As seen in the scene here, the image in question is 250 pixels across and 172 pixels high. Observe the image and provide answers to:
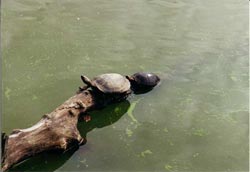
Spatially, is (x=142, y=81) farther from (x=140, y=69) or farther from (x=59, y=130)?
(x=59, y=130)

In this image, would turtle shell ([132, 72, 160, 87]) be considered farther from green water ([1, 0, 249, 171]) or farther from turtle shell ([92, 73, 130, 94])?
turtle shell ([92, 73, 130, 94])

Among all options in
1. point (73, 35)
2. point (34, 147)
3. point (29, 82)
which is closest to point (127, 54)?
point (73, 35)

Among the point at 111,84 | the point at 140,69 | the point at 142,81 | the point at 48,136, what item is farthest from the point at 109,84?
the point at 48,136

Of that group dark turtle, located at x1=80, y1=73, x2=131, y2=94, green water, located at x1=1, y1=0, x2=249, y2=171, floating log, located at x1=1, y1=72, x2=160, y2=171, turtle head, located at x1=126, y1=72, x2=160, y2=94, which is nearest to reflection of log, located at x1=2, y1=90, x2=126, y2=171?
floating log, located at x1=1, y1=72, x2=160, y2=171

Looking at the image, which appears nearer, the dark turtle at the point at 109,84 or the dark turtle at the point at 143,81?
the dark turtle at the point at 109,84

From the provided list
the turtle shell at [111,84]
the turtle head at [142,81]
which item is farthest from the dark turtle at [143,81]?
the turtle shell at [111,84]

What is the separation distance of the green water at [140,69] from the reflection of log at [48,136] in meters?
0.19

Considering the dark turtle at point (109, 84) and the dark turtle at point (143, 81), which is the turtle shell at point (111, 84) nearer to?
the dark turtle at point (109, 84)

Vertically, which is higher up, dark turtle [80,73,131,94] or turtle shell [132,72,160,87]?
dark turtle [80,73,131,94]

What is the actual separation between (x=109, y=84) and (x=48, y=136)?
1649mm

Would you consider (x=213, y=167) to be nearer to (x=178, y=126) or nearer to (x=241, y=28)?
(x=178, y=126)

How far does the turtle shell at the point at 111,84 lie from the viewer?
6229mm

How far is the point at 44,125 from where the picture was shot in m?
5.12

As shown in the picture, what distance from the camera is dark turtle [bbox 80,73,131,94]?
245 inches
